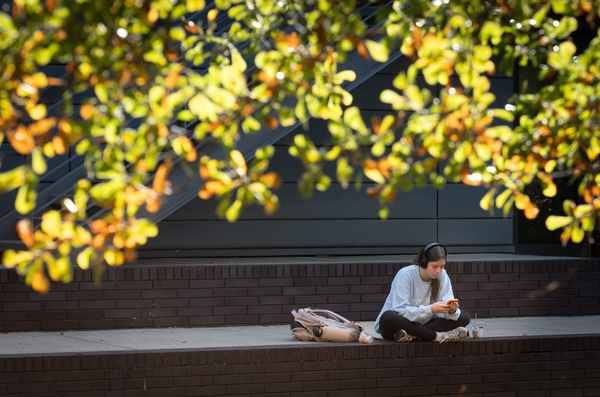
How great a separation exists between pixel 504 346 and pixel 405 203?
2.95 metres

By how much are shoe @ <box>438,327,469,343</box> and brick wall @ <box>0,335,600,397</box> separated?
5 centimetres

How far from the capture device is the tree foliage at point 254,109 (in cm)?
283

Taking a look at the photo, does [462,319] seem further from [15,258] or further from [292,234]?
[15,258]

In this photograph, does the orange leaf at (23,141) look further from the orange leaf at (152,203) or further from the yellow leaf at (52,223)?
the orange leaf at (152,203)

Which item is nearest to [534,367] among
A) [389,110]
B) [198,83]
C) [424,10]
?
[389,110]

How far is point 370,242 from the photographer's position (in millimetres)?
10531

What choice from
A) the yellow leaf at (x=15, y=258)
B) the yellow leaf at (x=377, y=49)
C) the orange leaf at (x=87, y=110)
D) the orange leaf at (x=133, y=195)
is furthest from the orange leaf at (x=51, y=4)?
the yellow leaf at (x=377, y=49)

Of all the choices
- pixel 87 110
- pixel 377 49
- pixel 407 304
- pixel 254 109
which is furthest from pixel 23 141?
pixel 407 304

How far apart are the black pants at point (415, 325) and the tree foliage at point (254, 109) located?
13.8 ft

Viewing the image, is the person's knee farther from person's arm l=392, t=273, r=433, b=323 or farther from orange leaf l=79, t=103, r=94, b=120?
orange leaf l=79, t=103, r=94, b=120

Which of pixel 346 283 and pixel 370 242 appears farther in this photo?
pixel 370 242

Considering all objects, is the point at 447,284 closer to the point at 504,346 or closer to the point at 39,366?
the point at 504,346

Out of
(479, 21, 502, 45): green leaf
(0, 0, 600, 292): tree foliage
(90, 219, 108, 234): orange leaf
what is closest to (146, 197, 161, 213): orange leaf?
(0, 0, 600, 292): tree foliage

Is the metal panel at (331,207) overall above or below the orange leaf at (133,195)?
above
